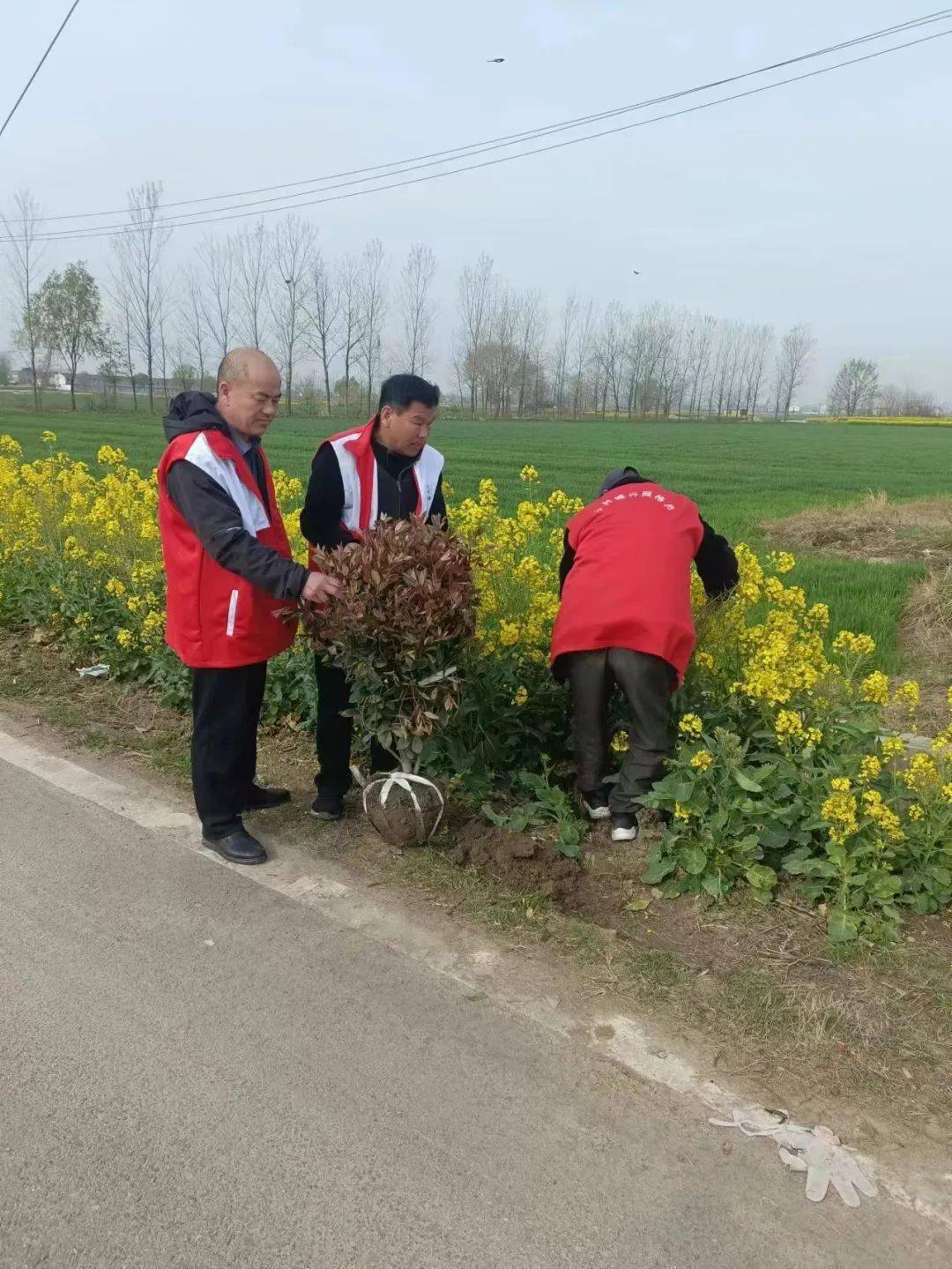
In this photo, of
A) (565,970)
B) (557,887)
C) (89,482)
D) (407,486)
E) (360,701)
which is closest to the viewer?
(565,970)

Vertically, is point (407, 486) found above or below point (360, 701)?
above

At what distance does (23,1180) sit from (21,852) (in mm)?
1962

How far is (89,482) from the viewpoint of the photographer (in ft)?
27.3

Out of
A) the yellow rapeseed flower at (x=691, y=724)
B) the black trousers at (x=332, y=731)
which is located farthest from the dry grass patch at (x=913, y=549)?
the black trousers at (x=332, y=731)

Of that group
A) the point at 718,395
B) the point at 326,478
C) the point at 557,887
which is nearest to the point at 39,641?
the point at 326,478

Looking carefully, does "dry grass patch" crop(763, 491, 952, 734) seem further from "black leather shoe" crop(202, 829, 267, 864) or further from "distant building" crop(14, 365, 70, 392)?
"distant building" crop(14, 365, 70, 392)

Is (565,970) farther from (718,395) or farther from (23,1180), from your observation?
(718,395)

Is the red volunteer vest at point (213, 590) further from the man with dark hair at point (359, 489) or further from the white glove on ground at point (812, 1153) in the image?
the white glove on ground at point (812, 1153)

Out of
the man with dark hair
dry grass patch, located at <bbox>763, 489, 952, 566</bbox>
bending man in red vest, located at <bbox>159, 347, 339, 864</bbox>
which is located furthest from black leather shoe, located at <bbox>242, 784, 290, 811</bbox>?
dry grass patch, located at <bbox>763, 489, 952, 566</bbox>

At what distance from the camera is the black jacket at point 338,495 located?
166 inches

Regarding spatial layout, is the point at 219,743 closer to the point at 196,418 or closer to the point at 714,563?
the point at 196,418

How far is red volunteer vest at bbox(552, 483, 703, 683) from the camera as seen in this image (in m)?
4.03

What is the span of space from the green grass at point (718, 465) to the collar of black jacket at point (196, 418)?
186 inches

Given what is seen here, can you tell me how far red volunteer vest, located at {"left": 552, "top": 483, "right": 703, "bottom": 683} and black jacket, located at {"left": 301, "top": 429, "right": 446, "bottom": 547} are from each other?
70 centimetres
